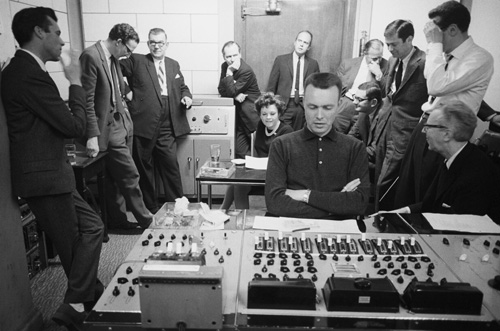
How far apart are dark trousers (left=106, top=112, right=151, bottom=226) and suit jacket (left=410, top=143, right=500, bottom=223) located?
2.35 m

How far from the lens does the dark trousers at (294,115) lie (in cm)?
475

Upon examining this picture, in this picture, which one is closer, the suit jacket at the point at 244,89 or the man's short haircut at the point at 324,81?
the man's short haircut at the point at 324,81

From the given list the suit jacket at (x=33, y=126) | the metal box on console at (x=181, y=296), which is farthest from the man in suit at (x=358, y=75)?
the metal box on console at (x=181, y=296)

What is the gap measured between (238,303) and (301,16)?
4.41 metres

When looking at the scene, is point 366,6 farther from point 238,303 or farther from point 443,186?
point 238,303

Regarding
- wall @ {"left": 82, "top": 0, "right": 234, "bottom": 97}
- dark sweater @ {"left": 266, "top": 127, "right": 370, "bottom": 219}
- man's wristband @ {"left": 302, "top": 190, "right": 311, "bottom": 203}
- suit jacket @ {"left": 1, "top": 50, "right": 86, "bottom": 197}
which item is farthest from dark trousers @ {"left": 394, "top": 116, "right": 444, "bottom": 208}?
wall @ {"left": 82, "top": 0, "right": 234, "bottom": 97}

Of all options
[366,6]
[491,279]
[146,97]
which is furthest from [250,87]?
[491,279]

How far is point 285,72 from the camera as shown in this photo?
4.79 metres

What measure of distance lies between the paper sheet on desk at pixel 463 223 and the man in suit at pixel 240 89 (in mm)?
2713

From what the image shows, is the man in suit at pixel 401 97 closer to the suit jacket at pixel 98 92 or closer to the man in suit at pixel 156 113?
the man in suit at pixel 156 113

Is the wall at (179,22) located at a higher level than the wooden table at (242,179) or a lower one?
higher

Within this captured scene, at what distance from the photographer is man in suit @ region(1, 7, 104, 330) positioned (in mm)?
2033

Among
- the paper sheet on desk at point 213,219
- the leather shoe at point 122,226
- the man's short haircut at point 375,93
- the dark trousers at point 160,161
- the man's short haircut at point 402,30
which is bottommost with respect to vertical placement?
the leather shoe at point 122,226

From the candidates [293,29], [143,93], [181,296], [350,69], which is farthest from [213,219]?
[293,29]
